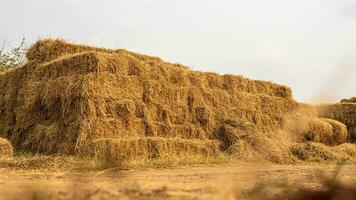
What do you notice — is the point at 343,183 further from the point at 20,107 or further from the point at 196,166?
the point at 20,107

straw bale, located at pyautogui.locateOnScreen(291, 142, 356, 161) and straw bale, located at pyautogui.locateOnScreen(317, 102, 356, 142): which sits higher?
straw bale, located at pyautogui.locateOnScreen(317, 102, 356, 142)

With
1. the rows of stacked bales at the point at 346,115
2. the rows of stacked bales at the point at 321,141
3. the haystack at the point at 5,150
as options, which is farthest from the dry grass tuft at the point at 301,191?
the rows of stacked bales at the point at 346,115

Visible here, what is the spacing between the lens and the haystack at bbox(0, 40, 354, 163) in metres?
11.1

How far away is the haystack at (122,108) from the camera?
11.1 meters

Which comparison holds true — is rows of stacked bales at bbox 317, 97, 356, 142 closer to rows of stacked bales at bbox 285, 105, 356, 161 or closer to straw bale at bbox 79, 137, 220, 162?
rows of stacked bales at bbox 285, 105, 356, 161

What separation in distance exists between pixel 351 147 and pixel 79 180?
1578 centimetres

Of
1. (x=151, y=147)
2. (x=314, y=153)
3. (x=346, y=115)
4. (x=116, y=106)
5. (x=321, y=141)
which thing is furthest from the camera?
(x=346, y=115)

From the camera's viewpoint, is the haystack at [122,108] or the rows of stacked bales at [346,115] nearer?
the haystack at [122,108]

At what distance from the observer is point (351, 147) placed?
16.6 m

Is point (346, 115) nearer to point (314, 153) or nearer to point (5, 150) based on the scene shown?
point (314, 153)

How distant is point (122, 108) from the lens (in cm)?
1172

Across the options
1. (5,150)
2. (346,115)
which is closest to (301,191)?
(5,150)

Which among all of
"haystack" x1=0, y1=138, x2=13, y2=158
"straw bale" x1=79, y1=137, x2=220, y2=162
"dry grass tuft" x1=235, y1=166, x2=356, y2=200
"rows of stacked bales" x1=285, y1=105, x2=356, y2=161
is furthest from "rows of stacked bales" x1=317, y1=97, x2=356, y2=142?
"dry grass tuft" x1=235, y1=166, x2=356, y2=200

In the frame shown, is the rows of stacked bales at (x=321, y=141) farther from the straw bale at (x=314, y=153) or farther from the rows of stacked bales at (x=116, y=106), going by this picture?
the rows of stacked bales at (x=116, y=106)
